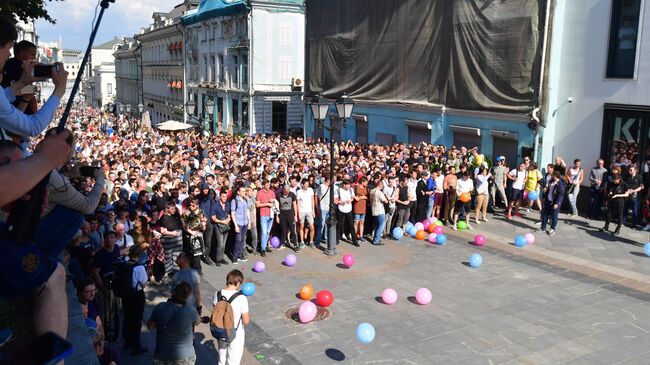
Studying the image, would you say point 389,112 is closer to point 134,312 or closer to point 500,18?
point 500,18

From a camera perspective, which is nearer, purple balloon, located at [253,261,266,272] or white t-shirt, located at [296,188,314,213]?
purple balloon, located at [253,261,266,272]

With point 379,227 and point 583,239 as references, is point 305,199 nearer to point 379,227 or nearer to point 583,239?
point 379,227

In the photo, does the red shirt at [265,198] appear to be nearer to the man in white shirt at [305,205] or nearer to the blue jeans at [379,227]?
the man in white shirt at [305,205]

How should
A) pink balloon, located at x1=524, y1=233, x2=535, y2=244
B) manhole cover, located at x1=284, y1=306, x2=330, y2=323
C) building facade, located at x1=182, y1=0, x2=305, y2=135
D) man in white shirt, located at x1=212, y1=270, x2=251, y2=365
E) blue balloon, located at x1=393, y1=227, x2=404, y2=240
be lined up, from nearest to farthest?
man in white shirt, located at x1=212, y1=270, x2=251, y2=365
manhole cover, located at x1=284, y1=306, x2=330, y2=323
pink balloon, located at x1=524, y1=233, x2=535, y2=244
blue balloon, located at x1=393, y1=227, x2=404, y2=240
building facade, located at x1=182, y1=0, x2=305, y2=135

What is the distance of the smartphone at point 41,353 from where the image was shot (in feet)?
7.03

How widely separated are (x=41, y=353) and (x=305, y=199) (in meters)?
11.3

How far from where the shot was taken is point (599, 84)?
17.5 metres

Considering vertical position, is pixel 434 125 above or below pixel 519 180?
above

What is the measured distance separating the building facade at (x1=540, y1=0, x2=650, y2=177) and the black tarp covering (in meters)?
0.83

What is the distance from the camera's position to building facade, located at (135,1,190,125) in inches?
2224

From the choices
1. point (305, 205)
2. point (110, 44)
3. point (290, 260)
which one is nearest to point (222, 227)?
point (290, 260)

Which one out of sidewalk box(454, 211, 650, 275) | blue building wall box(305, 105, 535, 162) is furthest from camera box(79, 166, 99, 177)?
blue building wall box(305, 105, 535, 162)

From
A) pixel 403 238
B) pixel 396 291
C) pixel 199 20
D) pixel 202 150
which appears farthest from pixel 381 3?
pixel 199 20

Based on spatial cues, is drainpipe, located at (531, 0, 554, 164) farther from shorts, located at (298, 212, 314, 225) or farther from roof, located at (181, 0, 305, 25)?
roof, located at (181, 0, 305, 25)
